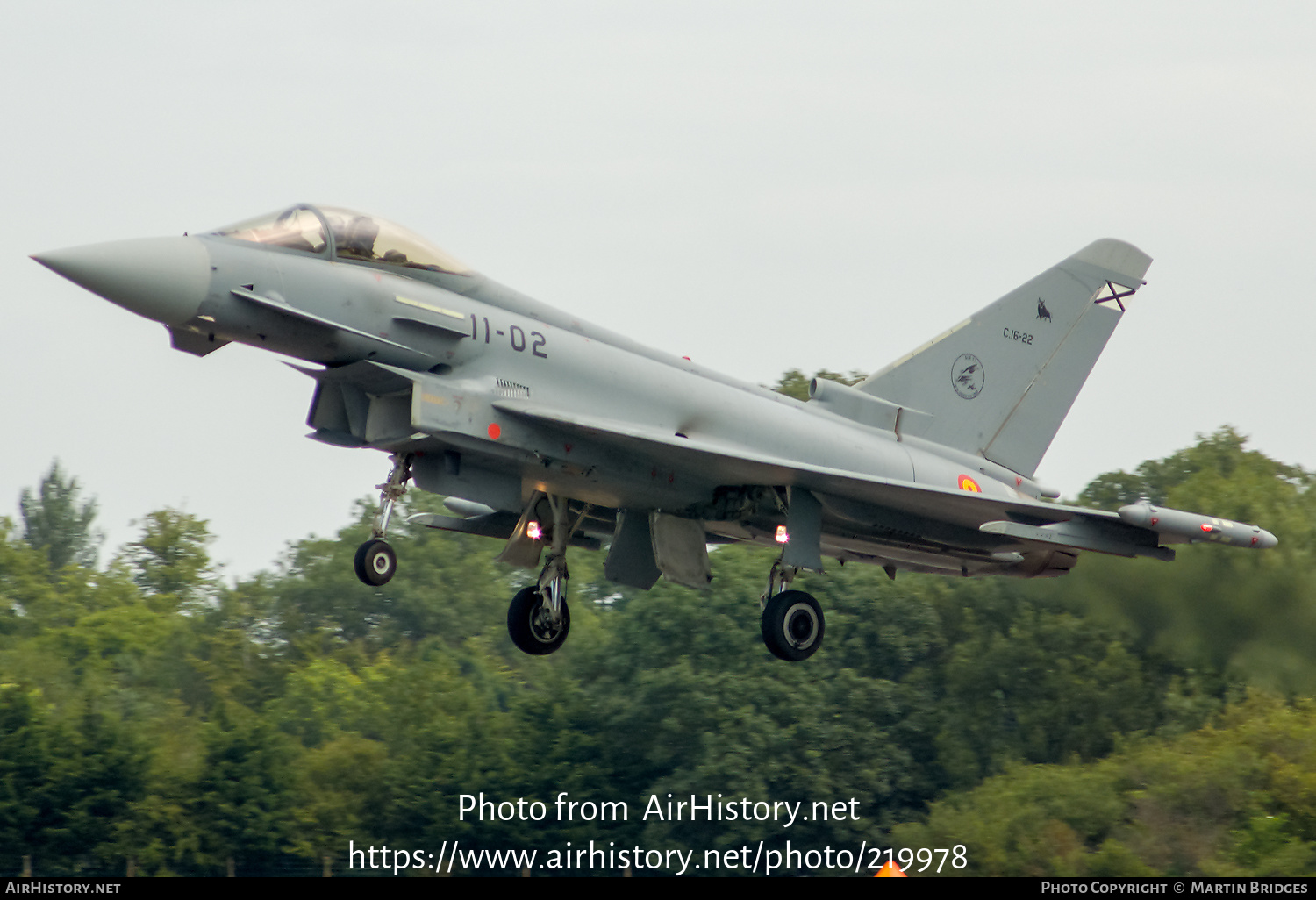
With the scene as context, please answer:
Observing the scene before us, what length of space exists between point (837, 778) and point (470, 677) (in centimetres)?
1452

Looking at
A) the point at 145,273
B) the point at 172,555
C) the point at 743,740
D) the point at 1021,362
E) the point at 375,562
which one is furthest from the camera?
the point at 172,555

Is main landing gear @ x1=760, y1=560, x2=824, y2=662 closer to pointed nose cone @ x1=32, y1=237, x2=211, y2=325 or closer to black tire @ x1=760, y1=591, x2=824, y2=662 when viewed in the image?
black tire @ x1=760, y1=591, x2=824, y2=662

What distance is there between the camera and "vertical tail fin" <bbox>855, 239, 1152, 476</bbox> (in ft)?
55.5

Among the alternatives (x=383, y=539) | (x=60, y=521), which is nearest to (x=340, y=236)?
(x=383, y=539)

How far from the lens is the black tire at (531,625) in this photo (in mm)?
15984

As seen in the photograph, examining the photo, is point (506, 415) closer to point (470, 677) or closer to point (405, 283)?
point (405, 283)

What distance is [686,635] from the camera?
34.1 m

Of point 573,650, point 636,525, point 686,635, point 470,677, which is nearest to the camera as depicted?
point 636,525

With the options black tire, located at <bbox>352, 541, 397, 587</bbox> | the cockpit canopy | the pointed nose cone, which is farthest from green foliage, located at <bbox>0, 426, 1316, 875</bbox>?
the pointed nose cone

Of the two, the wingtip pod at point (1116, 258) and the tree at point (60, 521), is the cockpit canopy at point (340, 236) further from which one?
the tree at point (60, 521)

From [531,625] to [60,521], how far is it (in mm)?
54204

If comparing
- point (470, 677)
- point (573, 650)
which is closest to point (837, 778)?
point (573, 650)

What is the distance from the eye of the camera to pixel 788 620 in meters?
15.3

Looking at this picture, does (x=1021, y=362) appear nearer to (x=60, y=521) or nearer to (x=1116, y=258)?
(x=1116, y=258)
